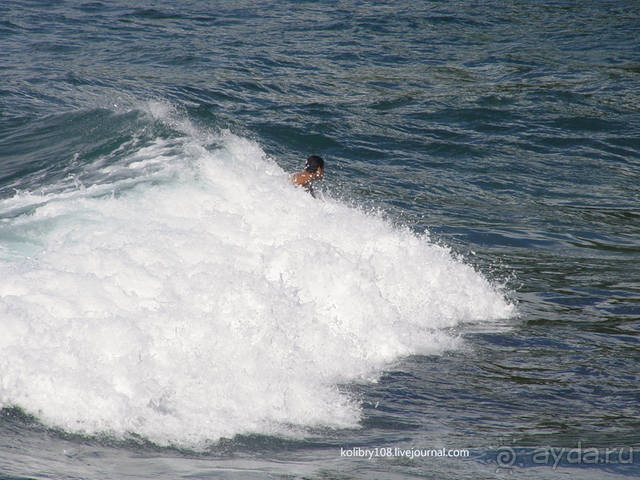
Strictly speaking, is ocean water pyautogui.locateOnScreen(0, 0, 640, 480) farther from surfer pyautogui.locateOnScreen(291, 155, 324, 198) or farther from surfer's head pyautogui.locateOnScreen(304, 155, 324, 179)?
surfer's head pyautogui.locateOnScreen(304, 155, 324, 179)

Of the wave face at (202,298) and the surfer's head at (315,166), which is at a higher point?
the surfer's head at (315,166)

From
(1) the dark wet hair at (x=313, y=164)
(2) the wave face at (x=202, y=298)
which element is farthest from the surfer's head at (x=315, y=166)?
(2) the wave face at (x=202, y=298)

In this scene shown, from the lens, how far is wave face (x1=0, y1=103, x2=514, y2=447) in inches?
190

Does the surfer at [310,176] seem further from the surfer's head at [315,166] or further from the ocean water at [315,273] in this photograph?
the ocean water at [315,273]

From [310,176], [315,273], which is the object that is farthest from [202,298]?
[310,176]

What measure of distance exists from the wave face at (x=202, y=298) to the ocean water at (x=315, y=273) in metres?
0.02

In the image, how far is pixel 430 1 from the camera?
68.4 ft

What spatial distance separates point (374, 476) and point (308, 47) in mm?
14468

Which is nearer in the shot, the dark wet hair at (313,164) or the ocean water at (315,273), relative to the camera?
the ocean water at (315,273)

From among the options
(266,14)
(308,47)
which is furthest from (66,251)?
(266,14)

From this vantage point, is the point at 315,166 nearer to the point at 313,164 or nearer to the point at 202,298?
the point at 313,164

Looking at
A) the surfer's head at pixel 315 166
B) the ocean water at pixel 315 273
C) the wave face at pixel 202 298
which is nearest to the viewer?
the ocean water at pixel 315 273

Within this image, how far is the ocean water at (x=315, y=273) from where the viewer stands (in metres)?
4.62

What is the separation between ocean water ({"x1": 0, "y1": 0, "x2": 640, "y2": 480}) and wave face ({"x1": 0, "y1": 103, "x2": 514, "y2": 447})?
0.8 inches
